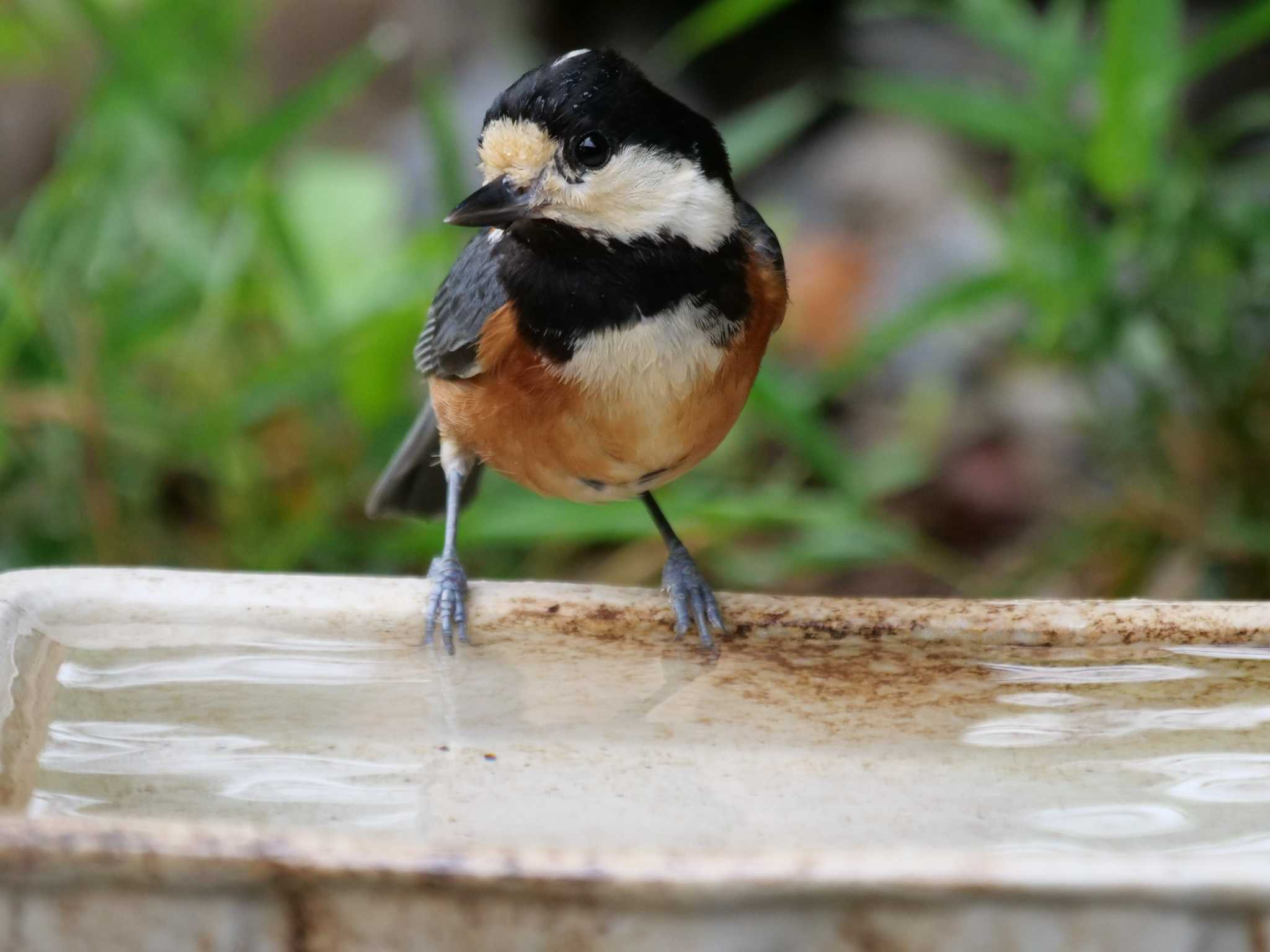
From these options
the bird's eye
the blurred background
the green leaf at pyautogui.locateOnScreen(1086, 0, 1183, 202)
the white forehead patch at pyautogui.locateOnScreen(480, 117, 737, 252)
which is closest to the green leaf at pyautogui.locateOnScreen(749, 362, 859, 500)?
the blurred background

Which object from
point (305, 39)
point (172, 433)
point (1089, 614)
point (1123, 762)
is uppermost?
point (305, 39)

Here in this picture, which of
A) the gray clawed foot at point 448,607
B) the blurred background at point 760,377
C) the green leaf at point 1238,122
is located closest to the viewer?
the gray clawed foot at point 448,607

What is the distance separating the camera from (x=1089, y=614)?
2227mm

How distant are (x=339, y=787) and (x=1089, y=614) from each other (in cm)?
108

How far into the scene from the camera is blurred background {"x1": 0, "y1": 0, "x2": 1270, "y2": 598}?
3.46m

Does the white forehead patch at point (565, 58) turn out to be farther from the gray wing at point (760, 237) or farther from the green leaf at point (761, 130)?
the green leaf at point (761, 130)

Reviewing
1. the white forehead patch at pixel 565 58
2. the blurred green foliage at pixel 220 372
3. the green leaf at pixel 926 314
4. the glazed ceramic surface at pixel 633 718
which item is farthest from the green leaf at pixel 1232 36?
the white forehead patch at pixel 565 58

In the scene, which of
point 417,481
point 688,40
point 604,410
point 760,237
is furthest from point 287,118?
point 688,40

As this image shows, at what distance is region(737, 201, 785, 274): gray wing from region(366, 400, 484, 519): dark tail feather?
0.79 m

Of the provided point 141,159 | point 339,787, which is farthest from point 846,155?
point 339,787

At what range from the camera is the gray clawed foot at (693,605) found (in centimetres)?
229

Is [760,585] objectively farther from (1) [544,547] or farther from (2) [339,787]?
(2) [339,787]

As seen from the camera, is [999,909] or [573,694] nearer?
[999,909]

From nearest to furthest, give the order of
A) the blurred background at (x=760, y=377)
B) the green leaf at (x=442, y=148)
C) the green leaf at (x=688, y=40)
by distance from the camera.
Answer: the blurred background at (x=760, y=377)
the green leaf at (x=442, y=148)
the green leaf at (x=688, y=40)
